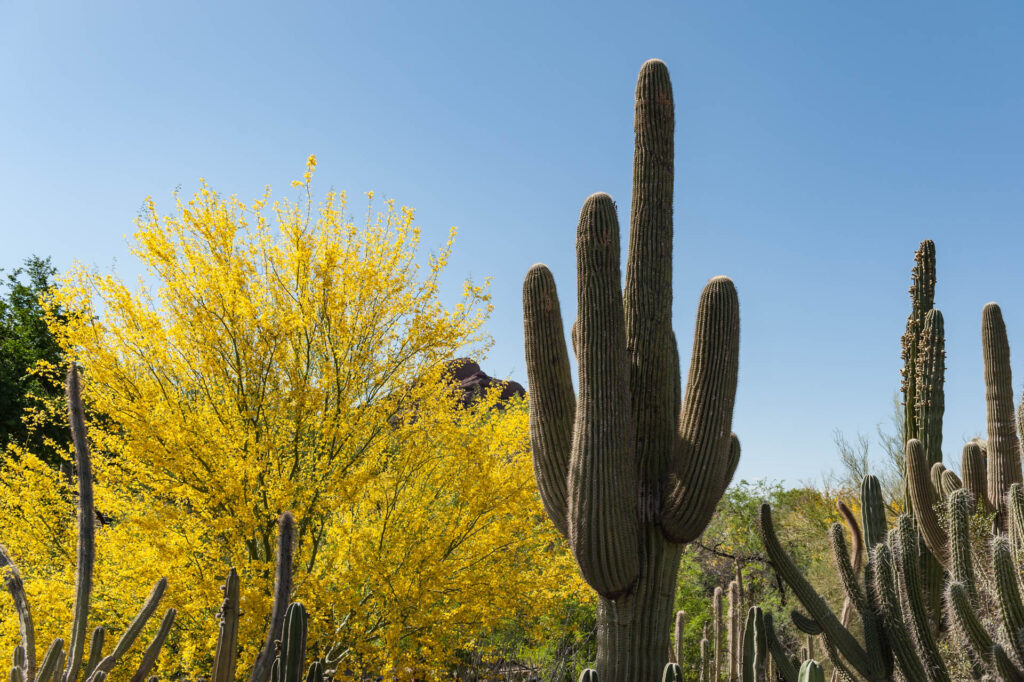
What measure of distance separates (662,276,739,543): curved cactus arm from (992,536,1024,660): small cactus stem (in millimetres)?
1326

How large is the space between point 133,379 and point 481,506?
357 centimetres

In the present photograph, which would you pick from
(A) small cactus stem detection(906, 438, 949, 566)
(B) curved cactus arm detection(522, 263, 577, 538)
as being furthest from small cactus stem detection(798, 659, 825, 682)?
(A) small cactus stem detection(906, 438, 949, 566)

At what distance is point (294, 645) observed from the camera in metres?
2.55

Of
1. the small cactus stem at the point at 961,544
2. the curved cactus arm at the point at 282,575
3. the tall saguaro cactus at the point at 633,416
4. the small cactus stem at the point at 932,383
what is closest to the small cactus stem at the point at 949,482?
the small cactus stem at the point at 932,383

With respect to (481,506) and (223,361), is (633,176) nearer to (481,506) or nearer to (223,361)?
(481,506)

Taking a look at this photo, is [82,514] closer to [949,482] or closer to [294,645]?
[294,645]

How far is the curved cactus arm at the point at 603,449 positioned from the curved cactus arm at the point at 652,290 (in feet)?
0.70

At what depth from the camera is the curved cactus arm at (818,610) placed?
12.1 ft

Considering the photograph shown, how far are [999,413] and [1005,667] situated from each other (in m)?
2.95

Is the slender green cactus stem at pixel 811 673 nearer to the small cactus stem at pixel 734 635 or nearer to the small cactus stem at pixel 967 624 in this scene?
the small cactus stem at pixel 967 624

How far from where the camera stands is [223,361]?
6.64m

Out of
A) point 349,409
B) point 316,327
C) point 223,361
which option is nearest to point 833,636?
point 349,409

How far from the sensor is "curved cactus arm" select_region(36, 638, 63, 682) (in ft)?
8.00

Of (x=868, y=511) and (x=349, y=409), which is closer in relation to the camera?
(x=868, y=511)
